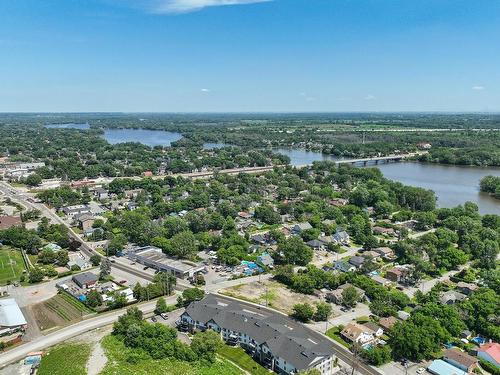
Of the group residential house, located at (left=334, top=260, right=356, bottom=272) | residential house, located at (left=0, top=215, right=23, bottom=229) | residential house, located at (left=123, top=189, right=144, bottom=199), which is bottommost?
residential house, located at (left=334, top=260, right=356, bottom=272)

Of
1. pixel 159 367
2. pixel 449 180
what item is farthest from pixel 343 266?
pixel 449 180

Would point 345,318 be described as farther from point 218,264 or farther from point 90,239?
point 90,239

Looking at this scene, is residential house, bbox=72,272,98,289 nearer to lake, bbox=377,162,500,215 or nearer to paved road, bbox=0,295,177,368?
paved road, bbox=0,295,177,368

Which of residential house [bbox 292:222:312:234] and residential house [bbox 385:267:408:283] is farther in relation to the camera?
residential house [bbox 292:222:312:234]

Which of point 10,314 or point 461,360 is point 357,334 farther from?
point 10,314

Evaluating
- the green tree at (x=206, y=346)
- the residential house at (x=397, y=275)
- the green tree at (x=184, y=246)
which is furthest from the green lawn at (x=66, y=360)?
the residential house at (x=397, y=275)

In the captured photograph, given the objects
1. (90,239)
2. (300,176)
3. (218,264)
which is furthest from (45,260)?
(300,176)

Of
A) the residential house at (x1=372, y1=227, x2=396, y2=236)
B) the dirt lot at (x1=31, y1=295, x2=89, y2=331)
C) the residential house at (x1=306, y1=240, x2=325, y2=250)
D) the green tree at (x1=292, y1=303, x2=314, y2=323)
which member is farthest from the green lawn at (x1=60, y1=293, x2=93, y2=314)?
the residential house at (x1=372, y1=227, x2=396, y2=236)
